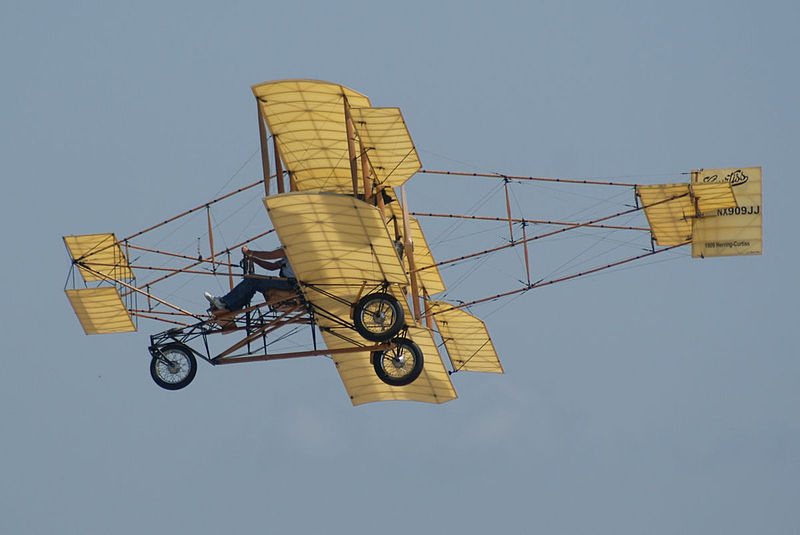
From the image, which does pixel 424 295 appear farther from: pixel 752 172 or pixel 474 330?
pixel 752 172

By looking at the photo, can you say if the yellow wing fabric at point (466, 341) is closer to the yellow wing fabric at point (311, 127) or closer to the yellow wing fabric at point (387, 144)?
the yellow wing fabric at point (311, 127)

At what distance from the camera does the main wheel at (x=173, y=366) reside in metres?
32.4

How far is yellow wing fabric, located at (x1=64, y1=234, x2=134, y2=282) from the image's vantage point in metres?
35.2

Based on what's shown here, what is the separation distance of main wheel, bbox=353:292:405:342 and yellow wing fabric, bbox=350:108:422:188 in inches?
99.7

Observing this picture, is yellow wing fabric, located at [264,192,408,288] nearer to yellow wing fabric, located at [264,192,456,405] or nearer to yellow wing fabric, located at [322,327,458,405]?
yellow wing fabric, located at [264,192,456,405]

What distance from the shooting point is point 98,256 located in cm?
3541

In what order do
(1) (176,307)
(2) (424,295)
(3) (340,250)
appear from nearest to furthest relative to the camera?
(3) (340,250)
(1) (176,307)
(2) (424,295)

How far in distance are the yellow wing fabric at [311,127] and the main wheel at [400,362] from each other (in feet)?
14.7

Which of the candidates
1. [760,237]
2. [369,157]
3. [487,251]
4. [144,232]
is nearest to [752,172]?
[760,237]

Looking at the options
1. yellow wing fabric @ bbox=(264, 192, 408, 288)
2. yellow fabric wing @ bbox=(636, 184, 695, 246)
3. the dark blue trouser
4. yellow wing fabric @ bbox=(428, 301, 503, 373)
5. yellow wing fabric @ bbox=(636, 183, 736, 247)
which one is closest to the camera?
yellow wing fabric @ bbox=(264, 192, 408, 288)

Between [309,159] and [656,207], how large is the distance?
814 centimetres

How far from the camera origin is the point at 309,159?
110 ft
